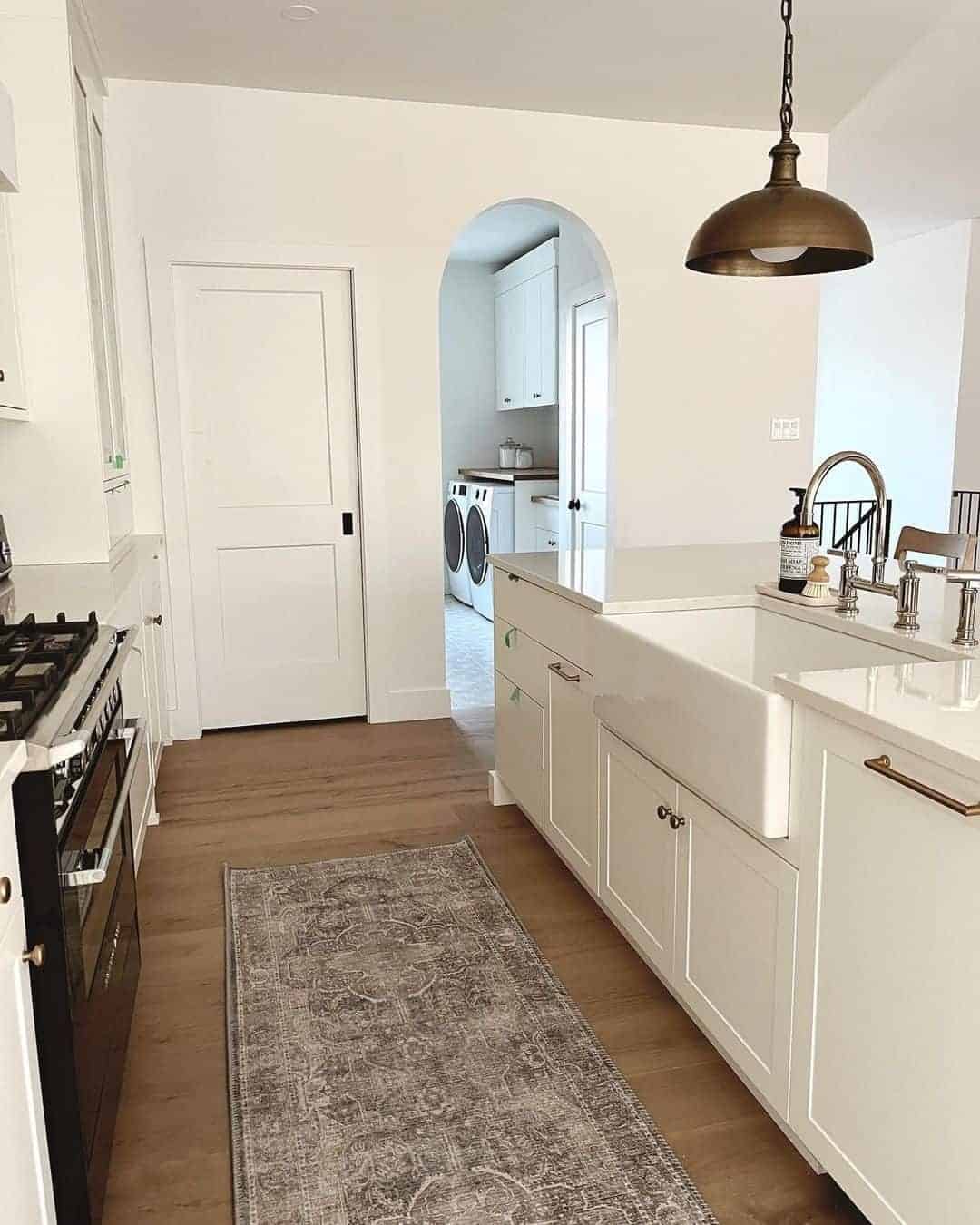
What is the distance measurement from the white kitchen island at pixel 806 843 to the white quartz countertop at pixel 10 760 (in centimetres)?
106

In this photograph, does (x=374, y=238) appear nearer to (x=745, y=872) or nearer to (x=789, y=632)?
(x=789, y=632)

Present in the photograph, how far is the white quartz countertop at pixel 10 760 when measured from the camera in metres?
1.19

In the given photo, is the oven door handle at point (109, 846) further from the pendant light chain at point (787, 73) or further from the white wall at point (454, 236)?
the white wall at point (454, 236)

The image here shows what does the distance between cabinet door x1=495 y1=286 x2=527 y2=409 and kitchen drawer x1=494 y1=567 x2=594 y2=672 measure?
432 cm

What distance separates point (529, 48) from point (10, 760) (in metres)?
3.45

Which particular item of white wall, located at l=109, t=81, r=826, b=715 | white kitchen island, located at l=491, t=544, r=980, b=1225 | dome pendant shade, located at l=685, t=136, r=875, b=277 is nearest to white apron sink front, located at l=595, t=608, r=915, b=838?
white kitchen island, located at l=491, t=544, r=980, b=1225

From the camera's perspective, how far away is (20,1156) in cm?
120

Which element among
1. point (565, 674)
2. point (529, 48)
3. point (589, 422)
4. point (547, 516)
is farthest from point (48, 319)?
point (547, 516)

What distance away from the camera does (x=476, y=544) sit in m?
7.29

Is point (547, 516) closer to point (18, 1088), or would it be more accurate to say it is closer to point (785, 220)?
point (785, 220)

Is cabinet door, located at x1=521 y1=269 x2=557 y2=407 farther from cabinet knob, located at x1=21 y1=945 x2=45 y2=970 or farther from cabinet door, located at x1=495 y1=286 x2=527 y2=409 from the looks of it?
cabinet knob, located at x1=21 y1=945 x2=45 y2=970

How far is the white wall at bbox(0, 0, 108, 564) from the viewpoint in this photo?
2936mm

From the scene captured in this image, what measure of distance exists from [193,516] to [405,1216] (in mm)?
3187

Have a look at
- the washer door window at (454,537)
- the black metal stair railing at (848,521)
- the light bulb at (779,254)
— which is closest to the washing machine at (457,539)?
the washer door window at (454,537)
